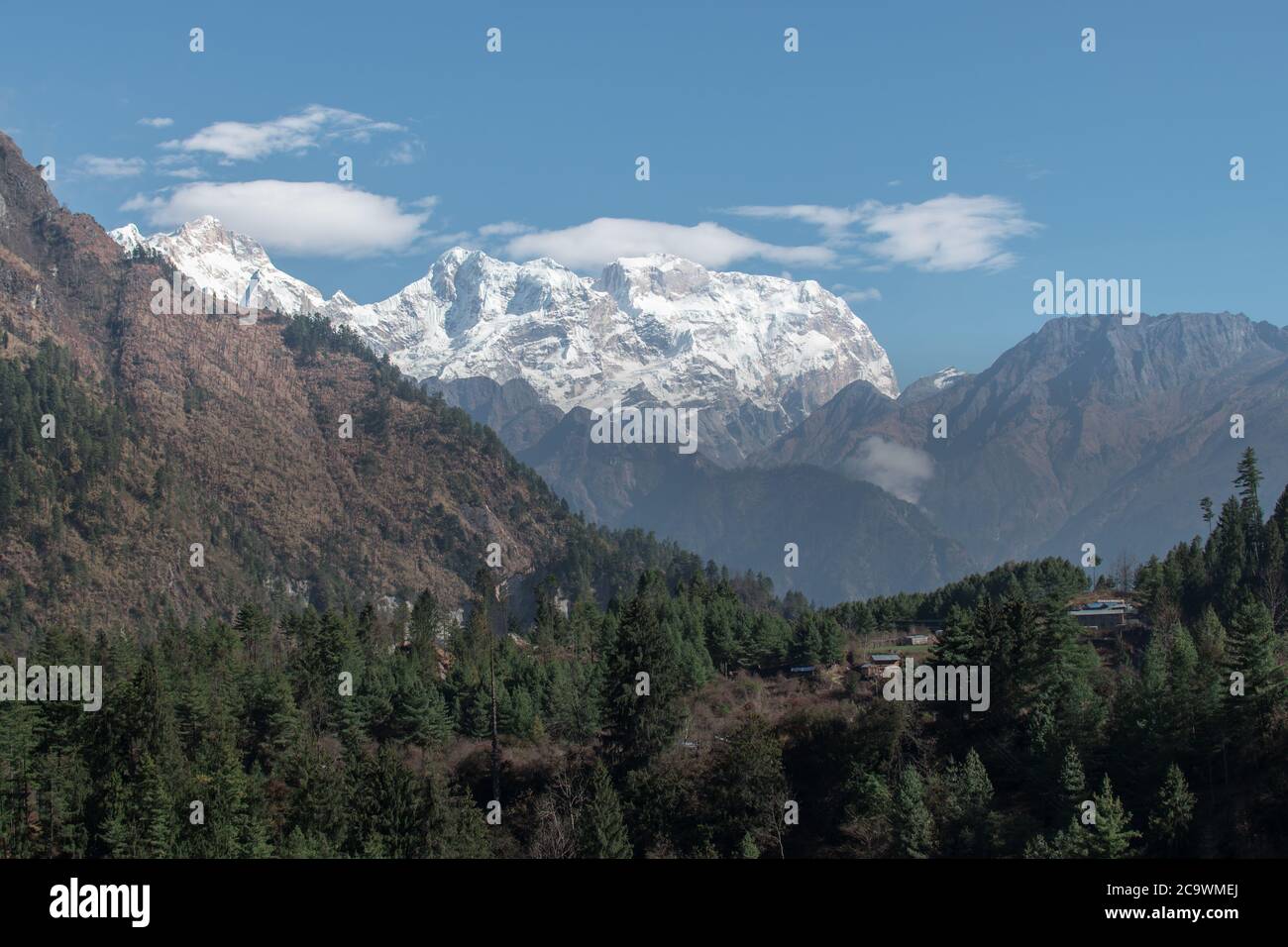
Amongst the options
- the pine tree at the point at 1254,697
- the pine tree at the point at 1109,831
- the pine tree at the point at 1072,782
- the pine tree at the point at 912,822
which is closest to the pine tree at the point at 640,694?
the pine tree at the point at 912,822

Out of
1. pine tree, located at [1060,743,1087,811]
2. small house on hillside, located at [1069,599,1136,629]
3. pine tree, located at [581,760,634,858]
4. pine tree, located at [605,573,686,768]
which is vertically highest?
small house on hillside, located at [1069,599,1136,629]

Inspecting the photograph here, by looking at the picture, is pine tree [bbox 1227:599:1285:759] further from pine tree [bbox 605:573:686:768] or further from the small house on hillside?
the small house on hillside

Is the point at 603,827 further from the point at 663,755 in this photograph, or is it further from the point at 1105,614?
the point at 1105,614

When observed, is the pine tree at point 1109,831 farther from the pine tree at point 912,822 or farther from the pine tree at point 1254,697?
the pine tree at point 1254,697

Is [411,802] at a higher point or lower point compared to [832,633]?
lower

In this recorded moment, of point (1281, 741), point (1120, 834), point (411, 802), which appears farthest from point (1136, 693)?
point (411, 802)

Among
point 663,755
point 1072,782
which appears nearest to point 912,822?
point 1072,782

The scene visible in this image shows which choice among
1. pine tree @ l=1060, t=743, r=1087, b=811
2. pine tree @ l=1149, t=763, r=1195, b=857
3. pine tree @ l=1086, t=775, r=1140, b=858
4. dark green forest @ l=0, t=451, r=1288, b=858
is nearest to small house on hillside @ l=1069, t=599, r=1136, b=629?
dark green forest @ l=0, t=451, r=1288, b=858
